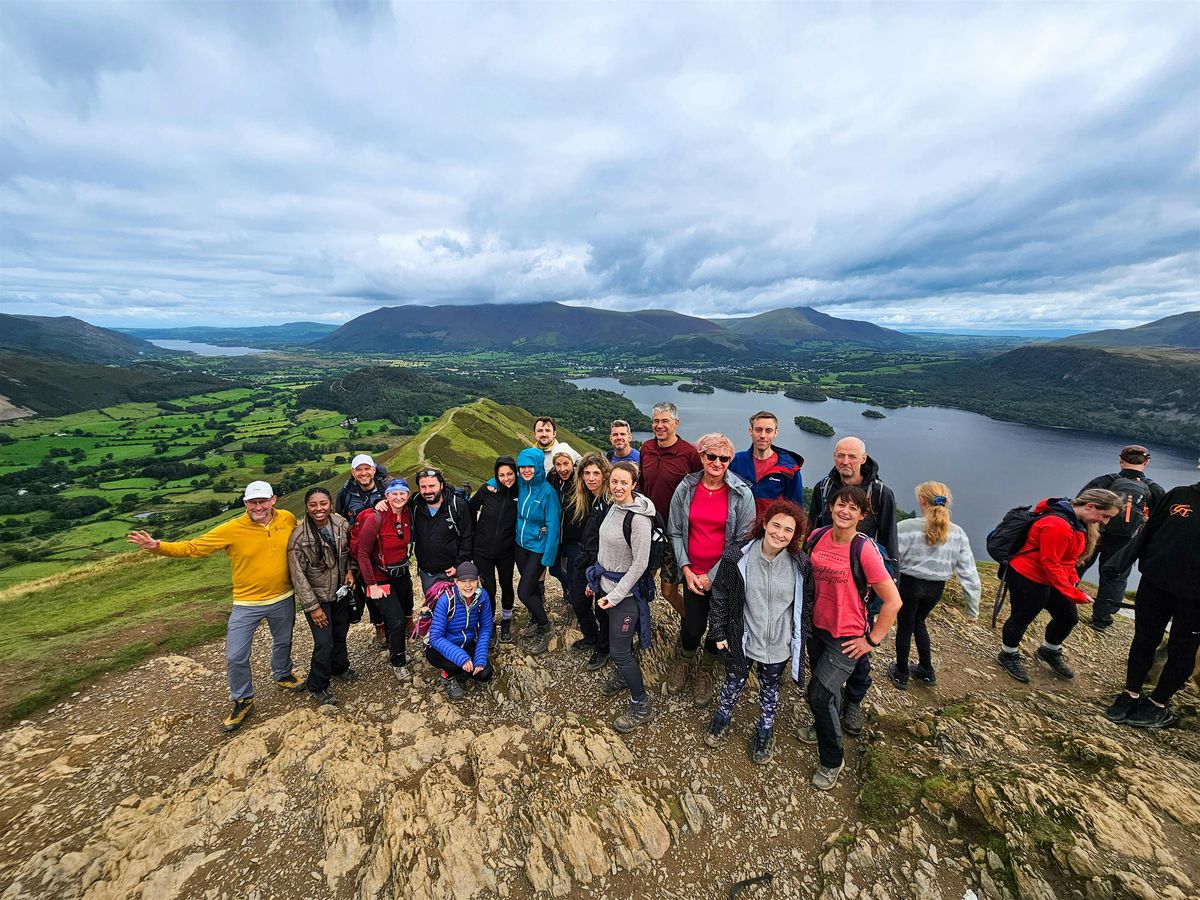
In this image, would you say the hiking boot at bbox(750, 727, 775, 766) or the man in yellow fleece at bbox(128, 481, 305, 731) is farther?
the man in yellow fleece at bbox(128, 481, 305, 731)

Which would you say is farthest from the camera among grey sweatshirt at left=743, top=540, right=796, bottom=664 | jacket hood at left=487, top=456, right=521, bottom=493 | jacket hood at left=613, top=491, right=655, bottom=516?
jacket hood at left=487, top=456, right=521, bottom=493

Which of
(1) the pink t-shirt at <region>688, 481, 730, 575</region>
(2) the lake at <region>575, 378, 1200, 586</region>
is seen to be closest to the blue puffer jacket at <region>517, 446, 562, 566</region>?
(1) the pink t-shirt at <region>688, 481, 730, 575</region>

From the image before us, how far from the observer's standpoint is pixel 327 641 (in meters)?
7.22

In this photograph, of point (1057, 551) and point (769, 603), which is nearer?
point (769, 603)

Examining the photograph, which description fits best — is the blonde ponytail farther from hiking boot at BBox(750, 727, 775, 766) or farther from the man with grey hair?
hiking boot at BBox(750, 727, 775, 766)

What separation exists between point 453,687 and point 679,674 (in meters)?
3.49

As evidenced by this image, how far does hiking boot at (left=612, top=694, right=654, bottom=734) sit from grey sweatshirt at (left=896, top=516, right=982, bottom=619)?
400cm

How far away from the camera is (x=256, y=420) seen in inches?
5217

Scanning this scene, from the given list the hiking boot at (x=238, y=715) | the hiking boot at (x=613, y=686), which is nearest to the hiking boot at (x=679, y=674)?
the hiking boot at (x=613, y=686)

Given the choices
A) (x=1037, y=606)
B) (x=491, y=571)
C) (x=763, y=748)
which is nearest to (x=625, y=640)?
(x=763, y=748)

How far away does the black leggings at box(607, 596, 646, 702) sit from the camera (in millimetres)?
6062

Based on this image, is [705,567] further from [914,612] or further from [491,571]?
[491,571]

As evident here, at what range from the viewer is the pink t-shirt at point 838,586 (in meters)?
5.00

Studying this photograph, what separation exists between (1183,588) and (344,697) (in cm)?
1144
